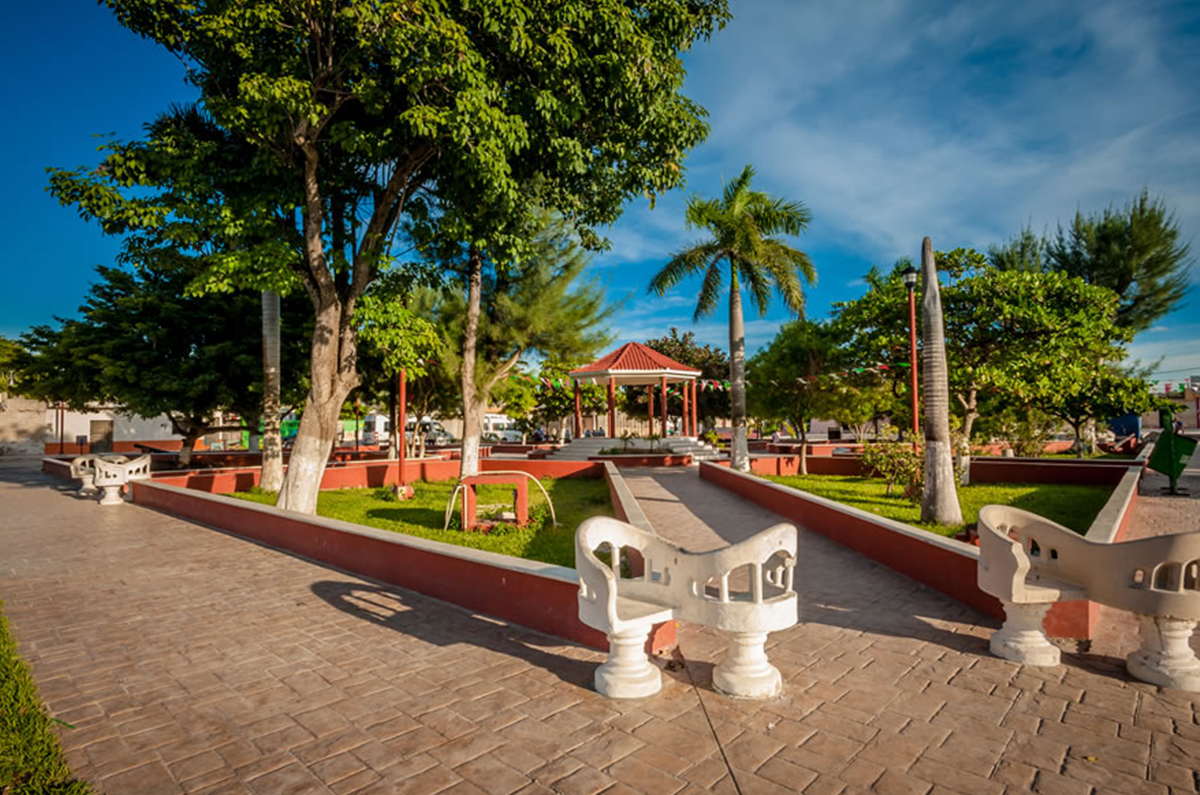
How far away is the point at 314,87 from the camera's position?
32.3 feet

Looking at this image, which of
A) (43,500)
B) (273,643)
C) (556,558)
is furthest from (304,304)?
(273,643)

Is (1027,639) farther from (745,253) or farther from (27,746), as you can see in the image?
(745,253)

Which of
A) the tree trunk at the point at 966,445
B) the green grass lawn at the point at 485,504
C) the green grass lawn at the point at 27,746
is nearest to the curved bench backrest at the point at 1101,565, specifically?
the green grass lawn at the point at 485,504

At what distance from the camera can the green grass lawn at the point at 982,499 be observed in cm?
1061

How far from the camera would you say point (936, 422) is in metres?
9.48

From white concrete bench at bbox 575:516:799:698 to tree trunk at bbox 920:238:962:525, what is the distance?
6.41 meters

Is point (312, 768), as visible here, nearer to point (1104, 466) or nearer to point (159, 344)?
A: point (159, 344)

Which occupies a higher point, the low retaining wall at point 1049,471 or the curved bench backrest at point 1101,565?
the curved bench backrest at point 1101,565

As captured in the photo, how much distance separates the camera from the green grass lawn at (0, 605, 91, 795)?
→ 297cm

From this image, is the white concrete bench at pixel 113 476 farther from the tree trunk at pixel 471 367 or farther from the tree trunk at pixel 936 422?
the tree trunk at pixel 936 422

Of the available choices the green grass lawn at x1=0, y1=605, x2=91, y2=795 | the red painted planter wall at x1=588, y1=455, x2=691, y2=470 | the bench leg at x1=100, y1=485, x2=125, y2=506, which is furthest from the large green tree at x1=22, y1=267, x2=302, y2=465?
the green grass lawn at x1=0, y1=605, x2=91, y2=795

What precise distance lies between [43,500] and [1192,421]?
315 feet

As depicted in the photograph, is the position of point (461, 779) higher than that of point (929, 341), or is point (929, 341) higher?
point (929, 341)

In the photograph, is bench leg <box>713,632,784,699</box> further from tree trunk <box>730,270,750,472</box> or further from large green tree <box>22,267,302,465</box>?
large green tree <box>22,267,302,465</box>
